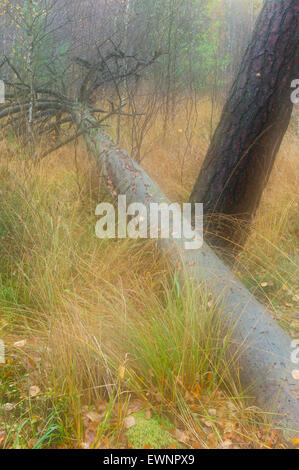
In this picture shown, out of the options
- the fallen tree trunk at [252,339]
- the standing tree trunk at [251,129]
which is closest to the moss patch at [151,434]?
the fallen tree trunk at [252,339]

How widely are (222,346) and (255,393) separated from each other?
0.28 m

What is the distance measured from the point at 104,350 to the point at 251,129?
2051 mm

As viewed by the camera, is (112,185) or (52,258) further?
(112,185)

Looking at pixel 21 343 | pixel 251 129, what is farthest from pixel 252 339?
pixel 251 129

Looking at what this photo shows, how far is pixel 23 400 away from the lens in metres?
1.89

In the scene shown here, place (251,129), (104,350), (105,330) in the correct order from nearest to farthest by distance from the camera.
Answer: (104,350)
(105,330)
(251,129)

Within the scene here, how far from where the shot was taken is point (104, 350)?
6.60 feet

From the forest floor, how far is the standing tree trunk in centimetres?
57

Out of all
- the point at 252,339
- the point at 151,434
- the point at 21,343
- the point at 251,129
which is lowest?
the point at 151,434

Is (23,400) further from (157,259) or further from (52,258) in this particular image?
(157,259)

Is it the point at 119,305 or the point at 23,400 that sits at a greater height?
the point at 119,305

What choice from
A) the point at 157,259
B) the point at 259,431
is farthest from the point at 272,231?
the point at 259,431

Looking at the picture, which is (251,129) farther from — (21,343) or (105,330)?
(21,343)
